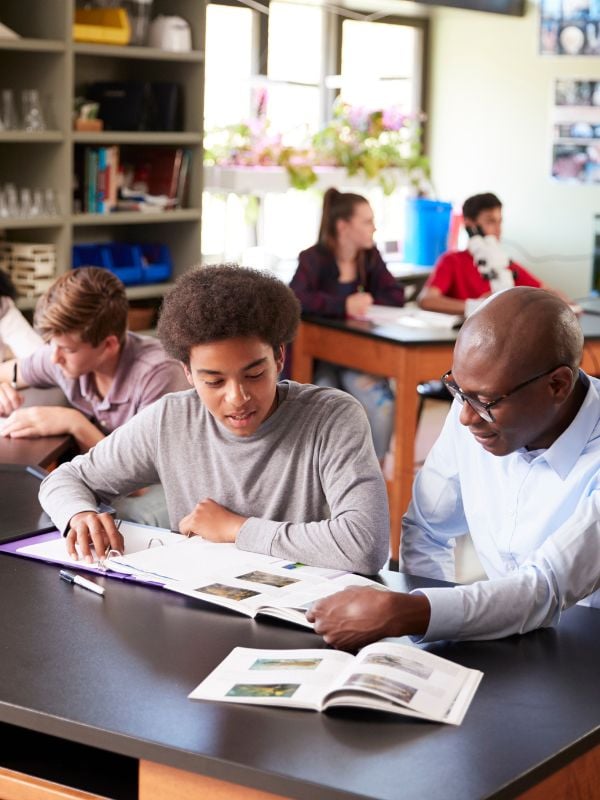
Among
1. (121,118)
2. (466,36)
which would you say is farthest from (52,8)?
(466,36)

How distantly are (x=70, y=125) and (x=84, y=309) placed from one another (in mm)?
2101

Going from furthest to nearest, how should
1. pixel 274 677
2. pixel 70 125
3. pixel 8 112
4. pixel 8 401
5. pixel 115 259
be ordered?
pixel 115 259, pixel 70 125, pixel 8 112, pixel 8 401, pixel 274 677

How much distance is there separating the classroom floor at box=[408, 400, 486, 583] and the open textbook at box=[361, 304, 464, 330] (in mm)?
733

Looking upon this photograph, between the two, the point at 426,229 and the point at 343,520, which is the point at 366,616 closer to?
the point at 343,520

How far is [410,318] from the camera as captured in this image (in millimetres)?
4859

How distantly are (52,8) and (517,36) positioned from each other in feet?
9.86

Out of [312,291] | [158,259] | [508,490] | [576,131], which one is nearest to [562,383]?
[508,490]

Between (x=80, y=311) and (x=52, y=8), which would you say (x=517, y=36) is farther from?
(x=80, y=311)

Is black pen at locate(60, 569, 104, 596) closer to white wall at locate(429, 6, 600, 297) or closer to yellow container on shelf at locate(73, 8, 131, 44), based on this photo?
yellow container on shelf at locate(73, 8, 131, 44)

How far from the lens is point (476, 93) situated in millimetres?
6949

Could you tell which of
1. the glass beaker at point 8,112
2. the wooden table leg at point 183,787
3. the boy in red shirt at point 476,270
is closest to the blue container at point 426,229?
the boy in red shirt at point 476,270

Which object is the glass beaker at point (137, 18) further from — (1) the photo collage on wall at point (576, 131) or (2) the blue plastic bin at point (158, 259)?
(1) the photo collage on wall at point (576, 131)

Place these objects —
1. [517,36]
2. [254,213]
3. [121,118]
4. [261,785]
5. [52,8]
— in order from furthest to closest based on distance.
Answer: [517,36] < [254,213] < [121,118] < [52,8] < [261,785]

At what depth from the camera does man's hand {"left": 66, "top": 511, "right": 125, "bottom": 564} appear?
6.71 feet
